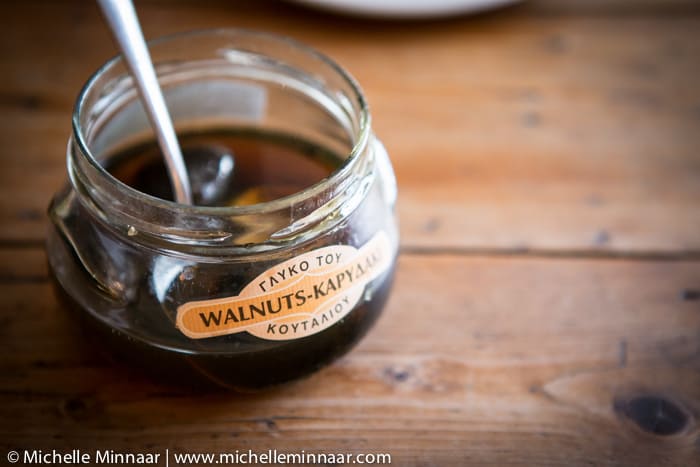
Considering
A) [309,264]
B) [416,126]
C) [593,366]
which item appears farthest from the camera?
[416,126]

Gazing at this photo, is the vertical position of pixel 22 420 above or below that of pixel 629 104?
below

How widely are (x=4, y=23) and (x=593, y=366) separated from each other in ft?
2.39

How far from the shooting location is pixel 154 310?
509 mm

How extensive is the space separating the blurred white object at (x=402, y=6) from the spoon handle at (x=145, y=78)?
388 millimetres

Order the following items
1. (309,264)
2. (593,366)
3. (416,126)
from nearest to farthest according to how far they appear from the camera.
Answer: (309,264), (593,366), (416,126)

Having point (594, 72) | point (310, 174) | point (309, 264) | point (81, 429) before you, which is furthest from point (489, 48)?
point (81, 429)

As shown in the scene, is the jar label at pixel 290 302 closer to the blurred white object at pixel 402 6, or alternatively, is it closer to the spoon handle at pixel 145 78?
the spoon handle at pixel 145 78

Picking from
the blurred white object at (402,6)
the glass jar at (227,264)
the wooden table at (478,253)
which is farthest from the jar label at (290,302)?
the blurred white object at (402,6)

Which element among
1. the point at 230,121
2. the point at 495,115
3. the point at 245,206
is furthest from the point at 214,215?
the point at 495,115

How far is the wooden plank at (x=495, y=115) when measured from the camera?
738 mm

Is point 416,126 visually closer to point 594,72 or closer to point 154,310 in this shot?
point 594,72

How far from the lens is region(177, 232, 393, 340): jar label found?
0.50 meters

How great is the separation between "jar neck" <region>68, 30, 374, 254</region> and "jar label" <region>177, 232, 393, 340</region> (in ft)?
0.06

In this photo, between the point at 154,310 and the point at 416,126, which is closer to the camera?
the point at 154,310
